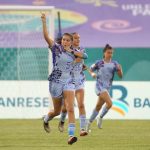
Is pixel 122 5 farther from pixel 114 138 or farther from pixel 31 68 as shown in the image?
pixel 114 138

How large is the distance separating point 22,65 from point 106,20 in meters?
12.5

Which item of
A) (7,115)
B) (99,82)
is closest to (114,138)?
(99,82)

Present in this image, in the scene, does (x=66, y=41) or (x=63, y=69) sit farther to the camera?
(x=63, y=69)

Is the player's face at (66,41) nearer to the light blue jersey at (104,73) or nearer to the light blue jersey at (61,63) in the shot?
the light blue jersey at (61,63)

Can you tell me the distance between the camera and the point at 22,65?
82.8 feet

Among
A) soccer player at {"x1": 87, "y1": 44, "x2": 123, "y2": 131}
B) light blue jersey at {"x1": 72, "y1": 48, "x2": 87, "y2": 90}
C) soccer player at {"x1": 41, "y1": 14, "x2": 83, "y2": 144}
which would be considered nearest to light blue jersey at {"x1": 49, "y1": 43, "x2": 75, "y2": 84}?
soccer player at {"x1": 41, "y1": 14, "x2": 83, "y2": 144}

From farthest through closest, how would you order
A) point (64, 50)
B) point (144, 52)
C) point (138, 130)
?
point (144, 52) < point (138, 130) < point (64, 50)

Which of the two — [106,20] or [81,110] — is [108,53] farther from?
[106,20]

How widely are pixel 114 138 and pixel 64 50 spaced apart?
2545 millimetres

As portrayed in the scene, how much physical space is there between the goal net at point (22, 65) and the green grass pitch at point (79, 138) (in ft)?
10.2

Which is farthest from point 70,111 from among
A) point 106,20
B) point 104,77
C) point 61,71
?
point 106,20

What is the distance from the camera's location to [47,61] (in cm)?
2477

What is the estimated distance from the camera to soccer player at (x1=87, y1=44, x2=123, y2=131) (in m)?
19.6

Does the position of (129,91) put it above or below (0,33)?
below
